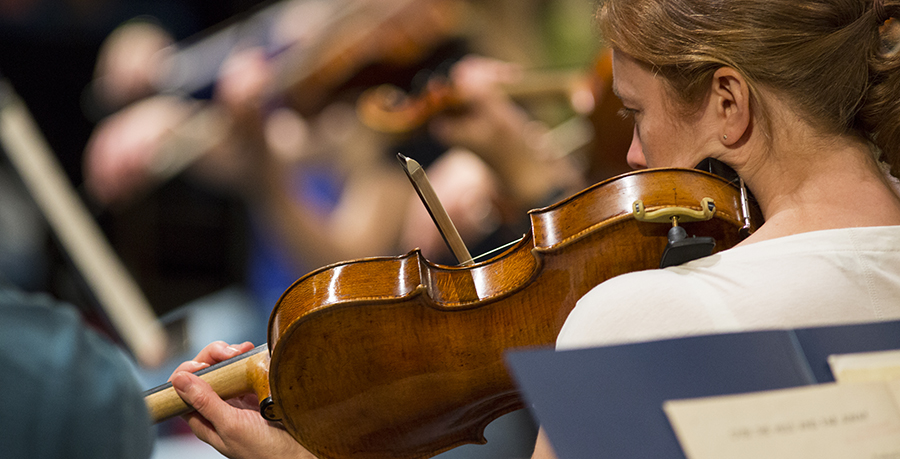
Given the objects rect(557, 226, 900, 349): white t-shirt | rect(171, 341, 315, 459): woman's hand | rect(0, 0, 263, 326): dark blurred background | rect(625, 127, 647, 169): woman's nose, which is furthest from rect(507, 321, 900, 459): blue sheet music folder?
rect(0, 0, 263, 326): dark blurred background

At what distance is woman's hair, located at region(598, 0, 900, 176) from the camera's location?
817mm

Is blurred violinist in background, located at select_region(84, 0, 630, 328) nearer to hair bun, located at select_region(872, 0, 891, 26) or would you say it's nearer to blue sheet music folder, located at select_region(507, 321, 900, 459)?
hair bun, located at select_region(872, 0, 891, 26)

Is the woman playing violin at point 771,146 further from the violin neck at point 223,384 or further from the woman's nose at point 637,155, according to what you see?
the violin neck at point 223,384

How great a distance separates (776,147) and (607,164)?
140 centimetres

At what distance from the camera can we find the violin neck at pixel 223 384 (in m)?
1.07

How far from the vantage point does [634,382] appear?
1.70ft

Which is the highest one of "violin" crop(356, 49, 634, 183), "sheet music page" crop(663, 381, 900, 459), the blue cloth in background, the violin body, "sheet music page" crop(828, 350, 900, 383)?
the blue cloth in background

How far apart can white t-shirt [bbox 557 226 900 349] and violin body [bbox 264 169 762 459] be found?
0.56ft

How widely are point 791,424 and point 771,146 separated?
0.48m

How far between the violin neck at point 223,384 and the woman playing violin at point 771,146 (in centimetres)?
54

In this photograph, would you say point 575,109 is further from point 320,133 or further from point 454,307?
point 454,307

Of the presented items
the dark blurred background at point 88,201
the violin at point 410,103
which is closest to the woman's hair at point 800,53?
the violin at point 410,103

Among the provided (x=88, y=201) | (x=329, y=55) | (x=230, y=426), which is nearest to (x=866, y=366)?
(x=230, y=426)

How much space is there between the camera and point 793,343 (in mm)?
580
